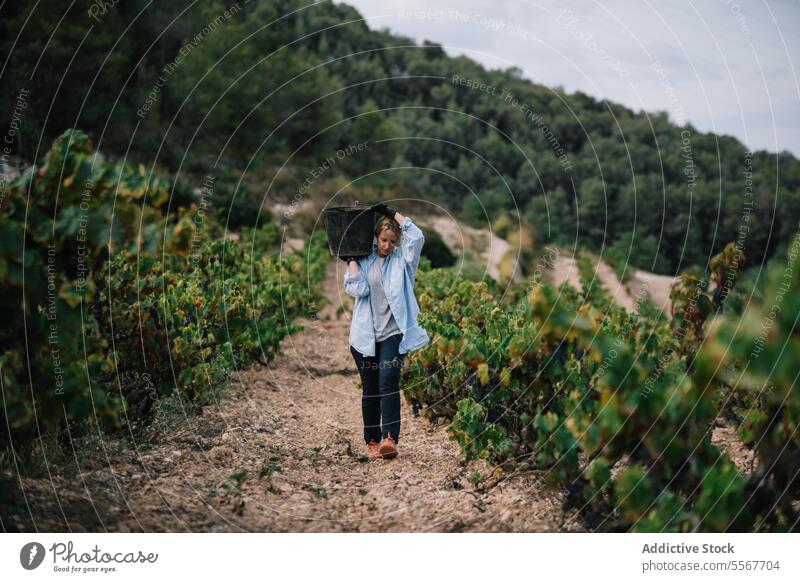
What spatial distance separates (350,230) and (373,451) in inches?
71.5

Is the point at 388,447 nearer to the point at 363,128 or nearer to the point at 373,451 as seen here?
the point at 373,451

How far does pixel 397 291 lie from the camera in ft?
18.0

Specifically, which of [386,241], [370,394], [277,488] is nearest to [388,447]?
[370,394]

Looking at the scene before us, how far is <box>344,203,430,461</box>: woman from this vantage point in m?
5.52

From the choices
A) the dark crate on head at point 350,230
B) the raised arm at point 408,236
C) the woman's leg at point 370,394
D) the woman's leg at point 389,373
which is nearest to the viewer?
the dark crate on head at point 350,230

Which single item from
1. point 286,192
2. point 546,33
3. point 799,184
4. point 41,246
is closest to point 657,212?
point 799,184

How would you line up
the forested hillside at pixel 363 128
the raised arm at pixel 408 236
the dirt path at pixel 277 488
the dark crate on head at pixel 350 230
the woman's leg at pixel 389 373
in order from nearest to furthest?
the dirt path at pixel 277 488
the dark crate on head at pixel 350 230
the raised arm at pixel 408 236
the woman's leg at pixel 389 373
the forested hillside at pixel 363 128

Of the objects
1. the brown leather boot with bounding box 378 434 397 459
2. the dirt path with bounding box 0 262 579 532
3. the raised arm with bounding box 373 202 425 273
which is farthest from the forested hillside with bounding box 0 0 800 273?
the brown leather boot with bounding box 378 434 397 459

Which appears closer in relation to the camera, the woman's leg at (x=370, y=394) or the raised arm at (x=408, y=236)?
the raised arm at (x=408, y=236)

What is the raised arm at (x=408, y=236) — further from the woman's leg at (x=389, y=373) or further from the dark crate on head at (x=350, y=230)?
the woman's leg at (x=389, y=373)

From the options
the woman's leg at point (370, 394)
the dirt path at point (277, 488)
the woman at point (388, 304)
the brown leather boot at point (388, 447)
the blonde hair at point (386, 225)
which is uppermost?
the blonde hair at point (386, 225)

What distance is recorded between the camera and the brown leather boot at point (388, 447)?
568cm

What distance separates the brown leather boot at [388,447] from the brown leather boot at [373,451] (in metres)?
0.08

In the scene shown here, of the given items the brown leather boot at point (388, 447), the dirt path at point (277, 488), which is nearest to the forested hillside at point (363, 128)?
the dirt path at point (277, 488)
